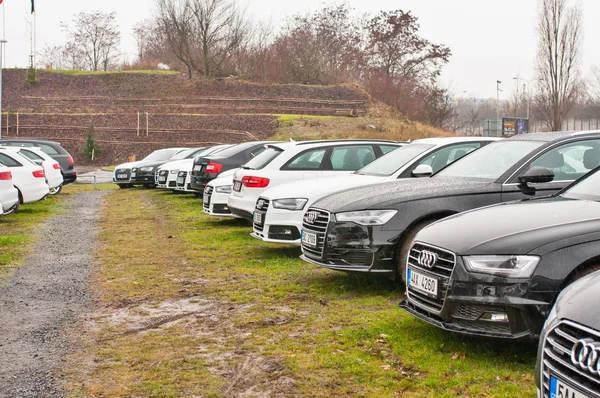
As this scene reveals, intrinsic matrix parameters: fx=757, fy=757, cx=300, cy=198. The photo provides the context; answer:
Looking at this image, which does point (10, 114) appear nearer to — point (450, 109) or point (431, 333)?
point (450, 109)

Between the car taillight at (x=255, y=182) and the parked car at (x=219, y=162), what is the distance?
5.03m

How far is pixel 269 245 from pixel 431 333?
5.99 metres

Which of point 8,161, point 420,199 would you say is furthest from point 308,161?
point 8,161

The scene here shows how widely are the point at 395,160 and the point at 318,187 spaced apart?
110 centimetres

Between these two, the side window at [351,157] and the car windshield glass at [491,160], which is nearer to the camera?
the car windshield glass at [491,160]

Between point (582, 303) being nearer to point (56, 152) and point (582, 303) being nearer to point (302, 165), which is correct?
point (302, 165)

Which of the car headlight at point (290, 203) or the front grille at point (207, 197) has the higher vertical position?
the car headlight at point (290, 203)

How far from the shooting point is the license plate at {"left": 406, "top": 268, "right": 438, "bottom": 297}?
5449 millimetres

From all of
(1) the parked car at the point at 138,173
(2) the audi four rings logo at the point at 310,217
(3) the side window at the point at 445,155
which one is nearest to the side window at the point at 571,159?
(3) the side window at the point at 445,155

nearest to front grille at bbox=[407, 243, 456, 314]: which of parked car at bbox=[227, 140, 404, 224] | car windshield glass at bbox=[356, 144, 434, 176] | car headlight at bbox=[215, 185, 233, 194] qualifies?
car windshield glass at bbox=[356, 144, 434, 176]

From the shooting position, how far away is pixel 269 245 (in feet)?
39.0

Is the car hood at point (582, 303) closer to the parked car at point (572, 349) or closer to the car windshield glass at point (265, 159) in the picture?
the parked car at point (572, 349)

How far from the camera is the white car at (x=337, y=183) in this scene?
32.3 ft

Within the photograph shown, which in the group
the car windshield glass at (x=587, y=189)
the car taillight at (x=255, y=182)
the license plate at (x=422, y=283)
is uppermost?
the car windshield glass at (x=587, y=189)
